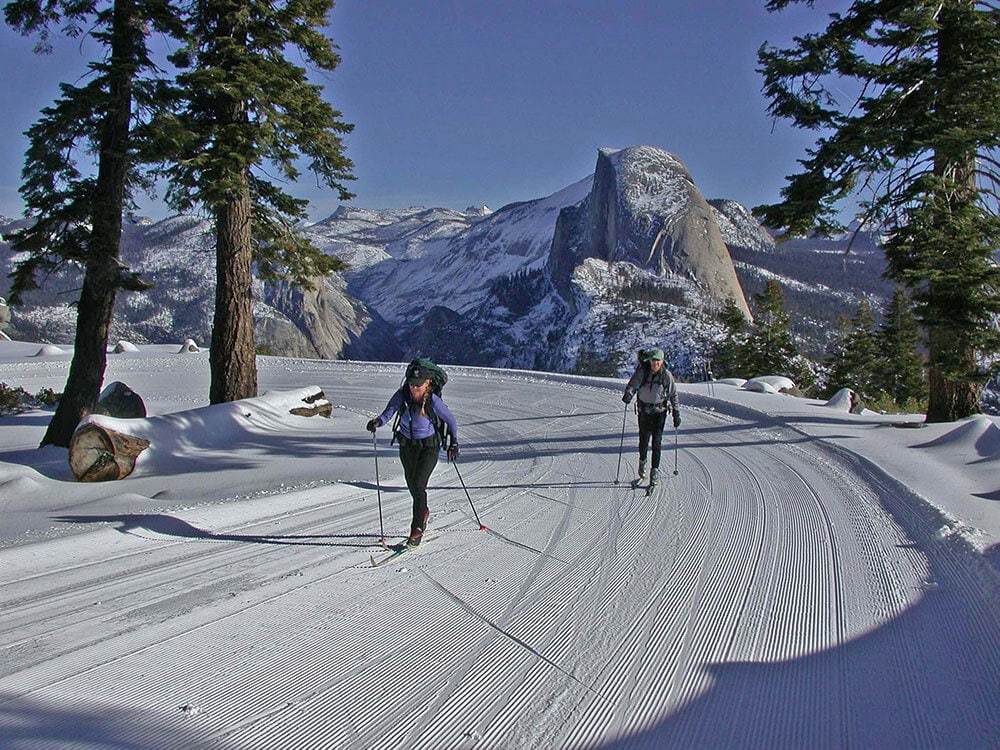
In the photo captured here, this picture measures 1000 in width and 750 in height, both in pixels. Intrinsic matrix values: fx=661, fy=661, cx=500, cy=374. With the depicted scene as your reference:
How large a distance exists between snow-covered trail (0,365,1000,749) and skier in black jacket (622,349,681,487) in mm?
1285

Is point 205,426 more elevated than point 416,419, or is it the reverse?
point 416,419

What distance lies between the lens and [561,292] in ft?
521

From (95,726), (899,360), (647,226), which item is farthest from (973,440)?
(647,226)

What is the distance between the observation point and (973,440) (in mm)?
10047

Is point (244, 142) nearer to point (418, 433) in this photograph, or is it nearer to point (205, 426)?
point (205, 426)

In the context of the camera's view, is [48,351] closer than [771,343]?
Yes

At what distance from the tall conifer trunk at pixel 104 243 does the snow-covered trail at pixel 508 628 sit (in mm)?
6597

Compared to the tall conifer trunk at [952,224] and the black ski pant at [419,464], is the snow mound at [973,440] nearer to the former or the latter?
the tall conifer trunk at [952,224]

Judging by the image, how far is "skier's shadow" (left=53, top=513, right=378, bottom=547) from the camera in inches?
237

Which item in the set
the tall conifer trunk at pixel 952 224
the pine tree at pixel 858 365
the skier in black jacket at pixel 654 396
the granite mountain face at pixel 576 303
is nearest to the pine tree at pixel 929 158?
the tall conifer trunk at pixel 952 224

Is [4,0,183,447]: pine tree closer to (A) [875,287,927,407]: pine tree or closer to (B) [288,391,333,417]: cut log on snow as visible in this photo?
(B) [288,391,333,417]: cut log on snow

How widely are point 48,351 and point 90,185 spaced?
74.3 ft

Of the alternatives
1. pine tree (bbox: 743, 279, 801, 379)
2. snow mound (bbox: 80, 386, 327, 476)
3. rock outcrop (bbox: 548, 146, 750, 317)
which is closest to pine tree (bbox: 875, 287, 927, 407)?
pine tree (bbox: 743, 279, 801, 379)

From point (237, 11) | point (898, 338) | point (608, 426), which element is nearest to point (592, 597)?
point (608, 426)
